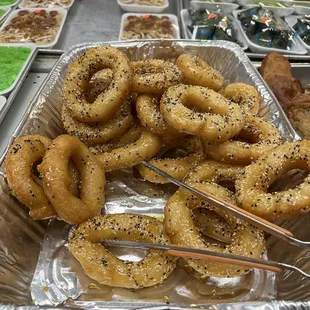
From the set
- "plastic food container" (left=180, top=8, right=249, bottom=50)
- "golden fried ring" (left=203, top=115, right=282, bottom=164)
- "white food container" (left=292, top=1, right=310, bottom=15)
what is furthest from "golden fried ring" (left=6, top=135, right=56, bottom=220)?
"white food container" (left=292, top=1, right=310, bottom=15)

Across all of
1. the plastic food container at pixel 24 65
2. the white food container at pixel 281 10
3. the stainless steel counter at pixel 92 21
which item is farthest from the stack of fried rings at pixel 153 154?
the white food container at pixel 281 10

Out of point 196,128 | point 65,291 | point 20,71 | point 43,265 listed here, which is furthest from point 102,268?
point 20,71

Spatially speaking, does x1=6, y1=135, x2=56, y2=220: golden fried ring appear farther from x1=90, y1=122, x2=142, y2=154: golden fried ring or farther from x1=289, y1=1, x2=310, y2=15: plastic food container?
x1=289, y1=1, x2=310, y2=15: plastic food container

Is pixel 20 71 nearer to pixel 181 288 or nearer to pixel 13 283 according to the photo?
pixel 13 283

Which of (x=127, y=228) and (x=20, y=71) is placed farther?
(x=20, y=71)

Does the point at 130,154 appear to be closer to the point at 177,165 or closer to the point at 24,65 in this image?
the point at 177,165

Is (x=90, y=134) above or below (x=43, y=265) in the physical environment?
above

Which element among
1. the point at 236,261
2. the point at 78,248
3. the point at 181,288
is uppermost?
the point at 236,261
